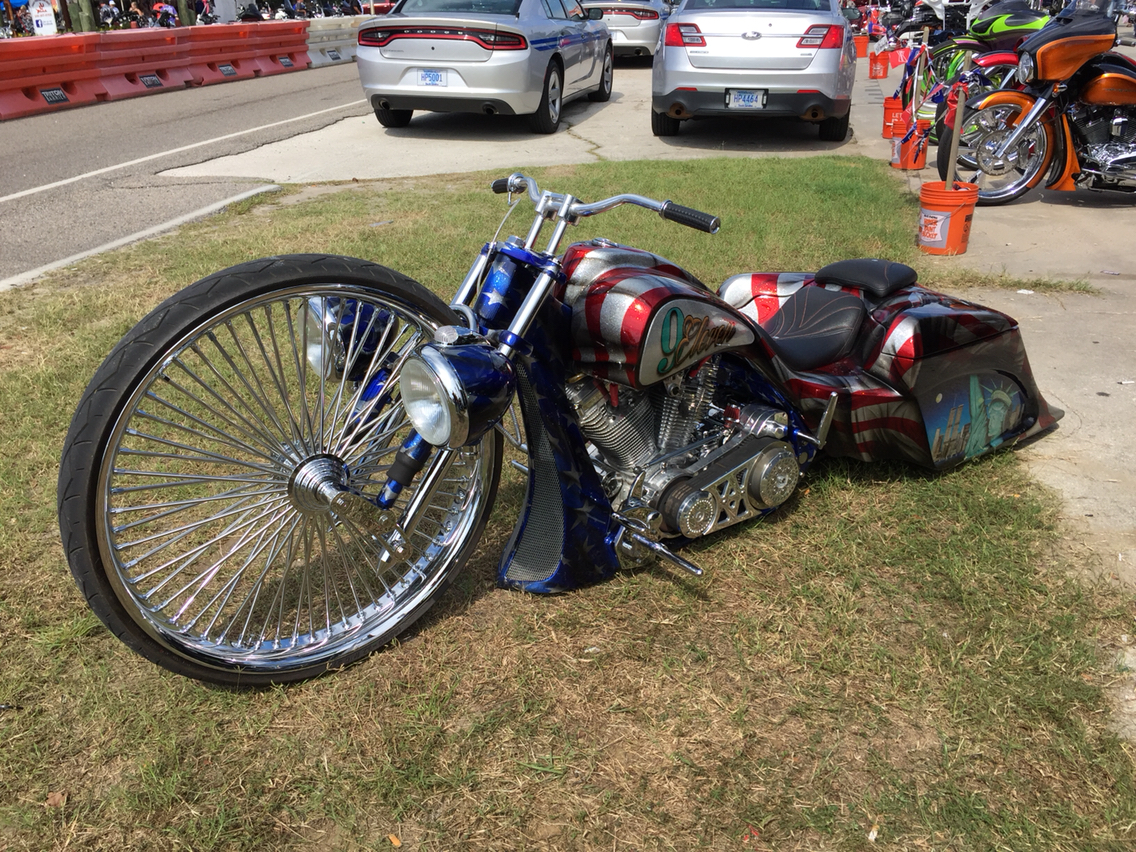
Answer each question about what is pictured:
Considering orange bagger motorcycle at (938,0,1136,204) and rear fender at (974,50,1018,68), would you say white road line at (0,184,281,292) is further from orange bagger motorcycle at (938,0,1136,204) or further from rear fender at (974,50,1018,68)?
rear fender at (974,50,1018,68)

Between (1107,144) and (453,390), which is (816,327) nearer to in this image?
(453,390)

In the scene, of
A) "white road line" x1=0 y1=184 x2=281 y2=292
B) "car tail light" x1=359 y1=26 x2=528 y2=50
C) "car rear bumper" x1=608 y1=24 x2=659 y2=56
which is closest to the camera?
"white road line" x1=0 y1=184 x2=281 y2=292

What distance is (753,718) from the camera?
2.44m

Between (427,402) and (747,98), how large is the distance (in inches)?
300

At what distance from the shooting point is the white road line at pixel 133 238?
227 inches

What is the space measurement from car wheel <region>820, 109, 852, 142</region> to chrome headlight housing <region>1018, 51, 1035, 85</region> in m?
2.38

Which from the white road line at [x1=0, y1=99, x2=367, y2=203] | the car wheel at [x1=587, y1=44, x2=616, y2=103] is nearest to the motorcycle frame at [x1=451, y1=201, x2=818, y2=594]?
the white road line at [x1=0, y1=99, x2=367, y2=203]

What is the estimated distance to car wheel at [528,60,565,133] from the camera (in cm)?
1029

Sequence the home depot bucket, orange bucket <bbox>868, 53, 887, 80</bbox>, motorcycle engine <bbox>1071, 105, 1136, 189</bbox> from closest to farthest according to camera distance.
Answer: the home depot bucket < motorcycle engine <bbox>1071, 105, 1136, 189</bbox> < orange bucket <bbox>868, 53, 887, 80</bbox>

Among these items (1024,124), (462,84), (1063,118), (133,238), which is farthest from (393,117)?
(1063,118)

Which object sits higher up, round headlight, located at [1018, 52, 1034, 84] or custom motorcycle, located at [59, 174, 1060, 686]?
round headlight, located at [1018, 52, 1034, 84]

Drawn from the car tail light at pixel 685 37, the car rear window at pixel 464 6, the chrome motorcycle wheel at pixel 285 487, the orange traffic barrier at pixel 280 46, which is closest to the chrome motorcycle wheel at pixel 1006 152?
the car tail light at pixel 685 37

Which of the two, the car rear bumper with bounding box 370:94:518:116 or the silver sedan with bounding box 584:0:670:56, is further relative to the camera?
the silver sedan with bounding box 584:0:670:56

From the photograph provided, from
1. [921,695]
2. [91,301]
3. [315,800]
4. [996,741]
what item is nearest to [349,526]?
Result: [315,800]
